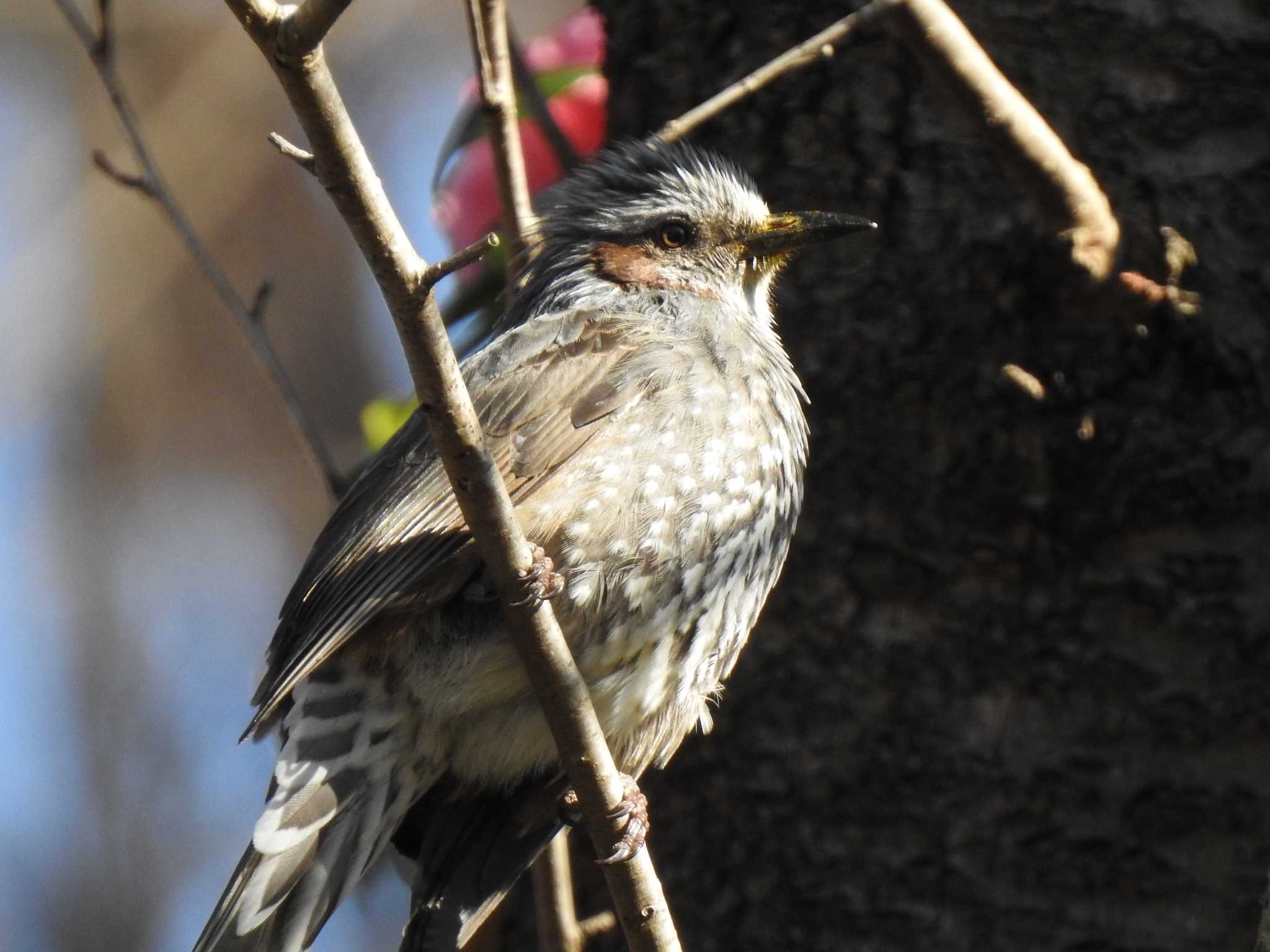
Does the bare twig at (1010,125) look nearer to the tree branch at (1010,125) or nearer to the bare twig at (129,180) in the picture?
the tree branch at (1010,125)

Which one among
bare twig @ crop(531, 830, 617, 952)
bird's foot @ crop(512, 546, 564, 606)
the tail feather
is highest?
bird's foot @ crop(512, 546, 564, 606)

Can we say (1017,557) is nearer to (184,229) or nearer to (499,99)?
(499,99)

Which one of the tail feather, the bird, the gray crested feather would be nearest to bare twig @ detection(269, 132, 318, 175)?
the bird

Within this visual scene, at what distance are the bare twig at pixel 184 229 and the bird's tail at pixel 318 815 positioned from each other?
101 cm

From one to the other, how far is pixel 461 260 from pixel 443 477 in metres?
1.05

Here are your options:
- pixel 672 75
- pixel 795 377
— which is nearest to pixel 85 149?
pixel 672 75

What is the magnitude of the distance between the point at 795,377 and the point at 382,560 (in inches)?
43.2

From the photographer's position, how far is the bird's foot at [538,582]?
2432 mm

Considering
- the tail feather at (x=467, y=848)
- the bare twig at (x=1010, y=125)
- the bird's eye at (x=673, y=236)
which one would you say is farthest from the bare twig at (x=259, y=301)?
the bare twig at (x=1010, y=125)

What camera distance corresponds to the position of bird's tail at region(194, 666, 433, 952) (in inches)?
112

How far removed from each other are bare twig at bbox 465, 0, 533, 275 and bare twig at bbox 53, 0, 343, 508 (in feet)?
2.34

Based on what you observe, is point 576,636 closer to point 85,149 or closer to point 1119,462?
point 1119,462

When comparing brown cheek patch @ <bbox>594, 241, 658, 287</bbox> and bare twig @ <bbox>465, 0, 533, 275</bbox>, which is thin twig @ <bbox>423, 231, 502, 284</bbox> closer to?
bare twig @ <bbox>465, 0, 533, 275</bbox>

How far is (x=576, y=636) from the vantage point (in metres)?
2.94
